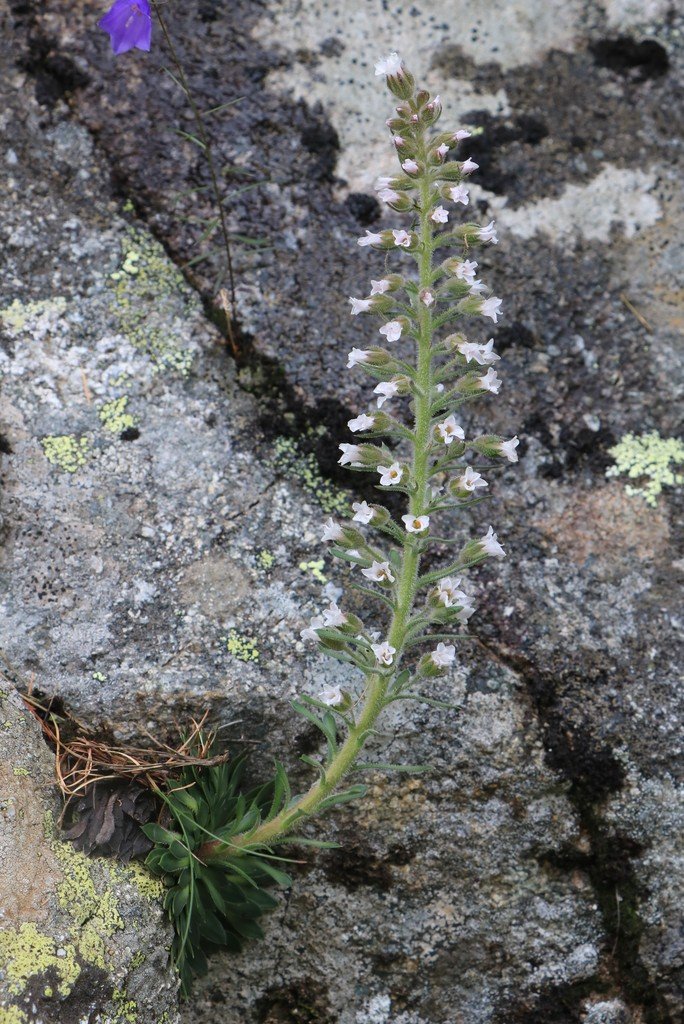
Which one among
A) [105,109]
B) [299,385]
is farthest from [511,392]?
[105,109]

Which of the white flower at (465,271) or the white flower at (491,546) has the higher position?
the white flower at (465,271)

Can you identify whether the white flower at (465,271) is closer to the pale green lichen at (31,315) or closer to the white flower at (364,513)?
the white flower at (364,513)

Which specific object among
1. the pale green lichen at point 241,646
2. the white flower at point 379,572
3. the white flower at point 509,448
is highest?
the white flower at point 509,448

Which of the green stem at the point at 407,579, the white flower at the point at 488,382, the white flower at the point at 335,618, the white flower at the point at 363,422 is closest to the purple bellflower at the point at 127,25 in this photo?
the green stem at the point at 407,579

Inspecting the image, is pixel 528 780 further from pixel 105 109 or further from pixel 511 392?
pixel 105 109

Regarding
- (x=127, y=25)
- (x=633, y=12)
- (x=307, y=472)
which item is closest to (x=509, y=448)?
(x=307, y=472)

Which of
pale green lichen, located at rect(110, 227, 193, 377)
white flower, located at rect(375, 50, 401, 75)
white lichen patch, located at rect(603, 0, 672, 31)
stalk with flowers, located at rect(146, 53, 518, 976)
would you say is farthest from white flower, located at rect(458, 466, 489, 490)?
white lichen patch, located at rect(603, 0, 672, 31)

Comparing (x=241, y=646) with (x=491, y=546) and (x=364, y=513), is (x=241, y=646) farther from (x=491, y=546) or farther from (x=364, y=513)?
(x=491, y=546)
